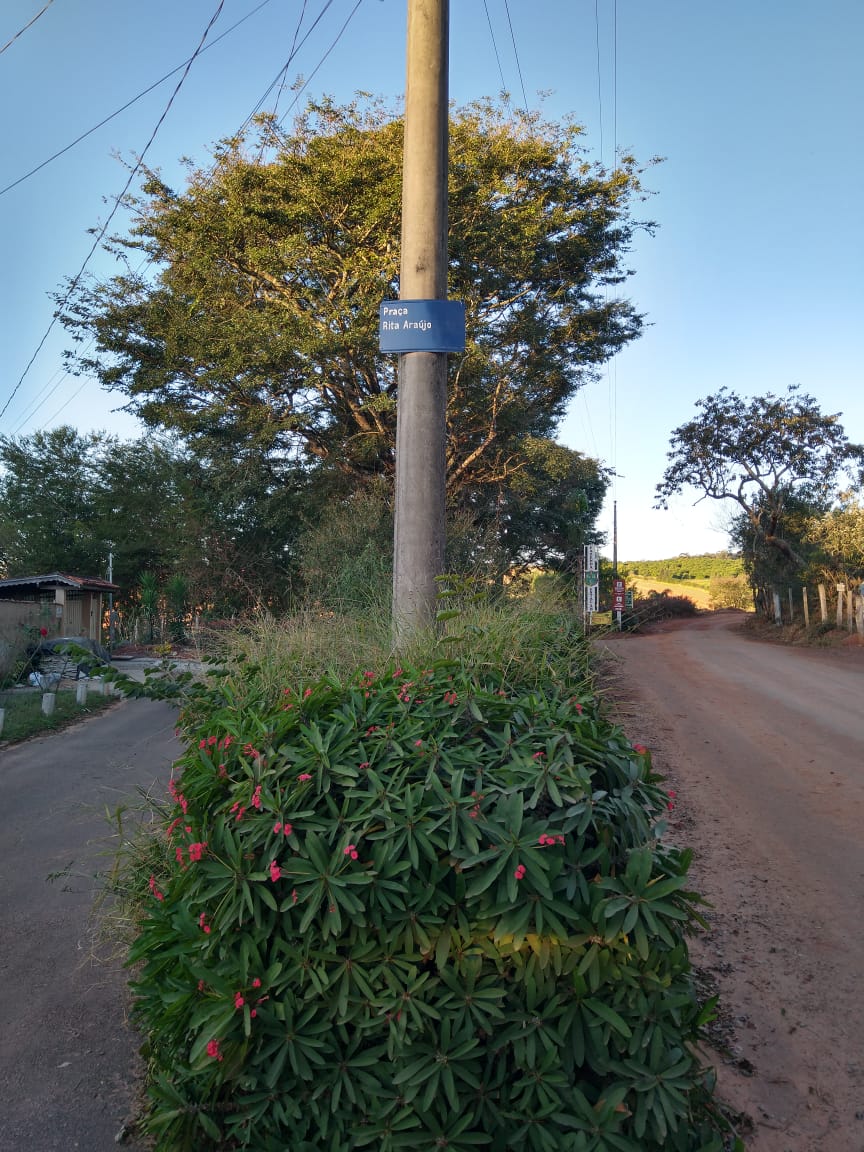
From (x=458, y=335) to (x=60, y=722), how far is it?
30.5ft

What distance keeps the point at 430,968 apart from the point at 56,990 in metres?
2.36

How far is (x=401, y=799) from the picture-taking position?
2.37 metres

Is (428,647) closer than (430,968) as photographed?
No

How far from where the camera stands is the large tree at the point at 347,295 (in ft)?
57.4

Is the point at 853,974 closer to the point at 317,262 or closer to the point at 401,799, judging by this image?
the point at 401,799

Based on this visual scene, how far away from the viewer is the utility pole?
15.3 ft

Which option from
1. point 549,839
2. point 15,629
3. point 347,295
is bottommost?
point 549,839

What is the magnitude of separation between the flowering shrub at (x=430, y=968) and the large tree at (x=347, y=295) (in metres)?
15.7

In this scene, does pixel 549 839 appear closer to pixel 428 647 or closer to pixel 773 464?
pixel 428 647

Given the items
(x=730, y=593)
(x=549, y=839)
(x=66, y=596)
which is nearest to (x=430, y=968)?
(x=549, y=839)

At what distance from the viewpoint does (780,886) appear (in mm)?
5051

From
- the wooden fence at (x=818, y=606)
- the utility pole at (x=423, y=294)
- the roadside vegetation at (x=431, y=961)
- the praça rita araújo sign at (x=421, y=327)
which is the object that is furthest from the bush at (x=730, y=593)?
the roadside vegetation at (x=431, y=961)

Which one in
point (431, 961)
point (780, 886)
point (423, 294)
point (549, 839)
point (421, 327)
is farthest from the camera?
point (780, 886)

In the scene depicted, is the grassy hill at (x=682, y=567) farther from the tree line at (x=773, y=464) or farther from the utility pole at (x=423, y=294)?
the utility pole at (x=423, y=294)
